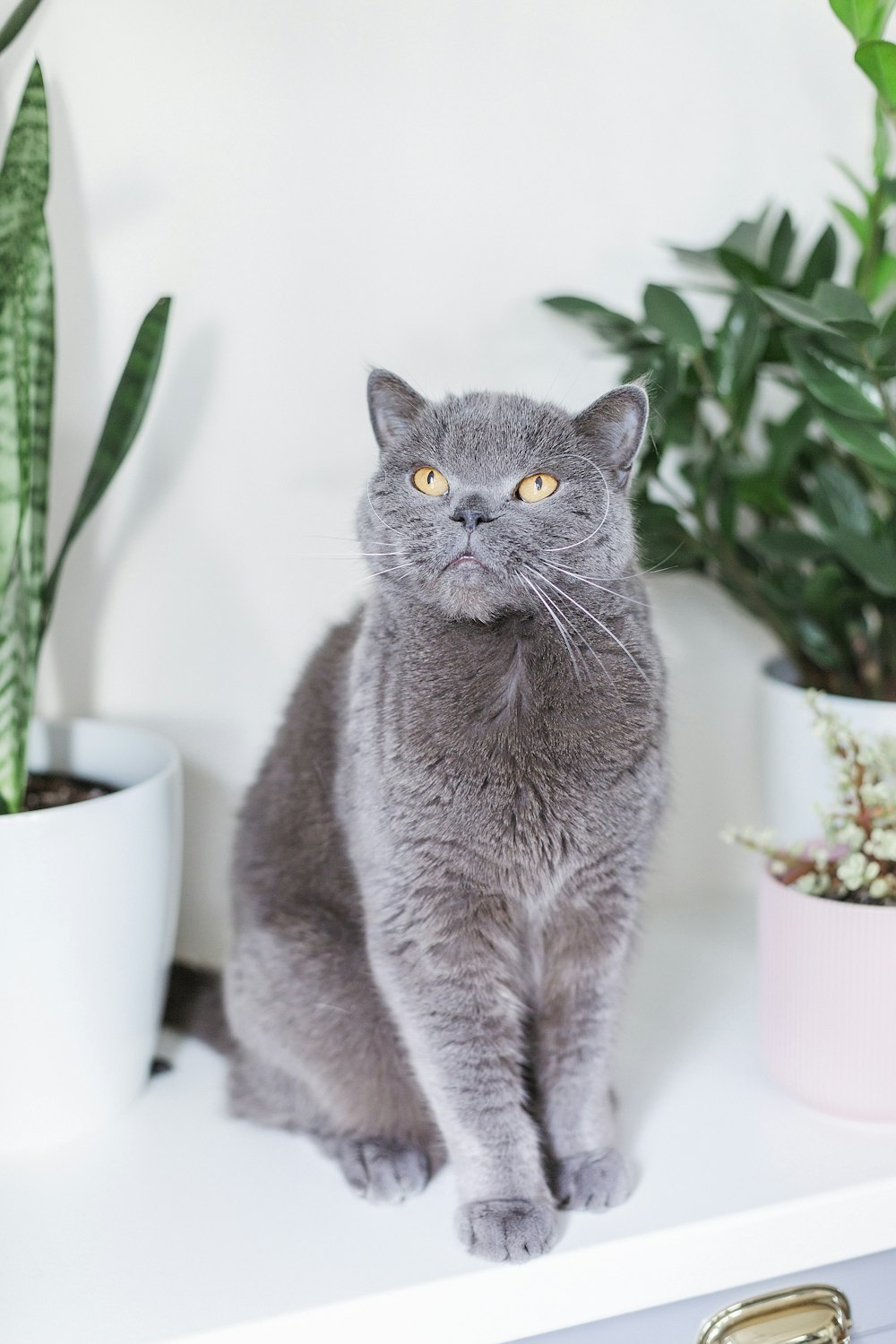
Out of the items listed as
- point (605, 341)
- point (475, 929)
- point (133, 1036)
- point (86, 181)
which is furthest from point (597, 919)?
point (86, 181)

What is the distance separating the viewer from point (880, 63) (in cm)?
93

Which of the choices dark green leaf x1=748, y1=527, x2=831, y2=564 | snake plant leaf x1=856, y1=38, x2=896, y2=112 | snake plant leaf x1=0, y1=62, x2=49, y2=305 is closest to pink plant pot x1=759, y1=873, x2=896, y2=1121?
dark green leaf x1=748, y1=527, x2=831, y2=564

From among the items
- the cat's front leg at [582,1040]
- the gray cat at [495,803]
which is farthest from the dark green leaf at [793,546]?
the cat's front leg at [582,1040]

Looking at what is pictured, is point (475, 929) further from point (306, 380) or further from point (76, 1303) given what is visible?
point (306, 380)

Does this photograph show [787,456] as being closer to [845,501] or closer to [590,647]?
[845,501]

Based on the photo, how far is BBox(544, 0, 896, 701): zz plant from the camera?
3.39 feet

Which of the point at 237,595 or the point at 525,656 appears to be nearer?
the point at 525,656

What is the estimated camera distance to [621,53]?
120 centimetres

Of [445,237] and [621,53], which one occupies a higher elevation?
[621,53]

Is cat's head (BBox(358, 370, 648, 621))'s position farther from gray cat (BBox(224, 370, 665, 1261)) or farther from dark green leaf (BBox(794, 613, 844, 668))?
dark green leaf (BBox(794, 613, 844, 668))

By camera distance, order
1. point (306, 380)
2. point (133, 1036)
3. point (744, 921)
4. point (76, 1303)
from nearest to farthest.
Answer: point (76, 1303), point (133, 1036), point (306, 380), point (744, 921)

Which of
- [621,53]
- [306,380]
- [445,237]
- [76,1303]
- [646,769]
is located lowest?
[76,1303]

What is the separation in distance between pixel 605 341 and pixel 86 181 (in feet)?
1.78

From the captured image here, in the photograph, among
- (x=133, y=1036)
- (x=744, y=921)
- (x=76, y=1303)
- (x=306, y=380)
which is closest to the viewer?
(x=76, y=1303)
